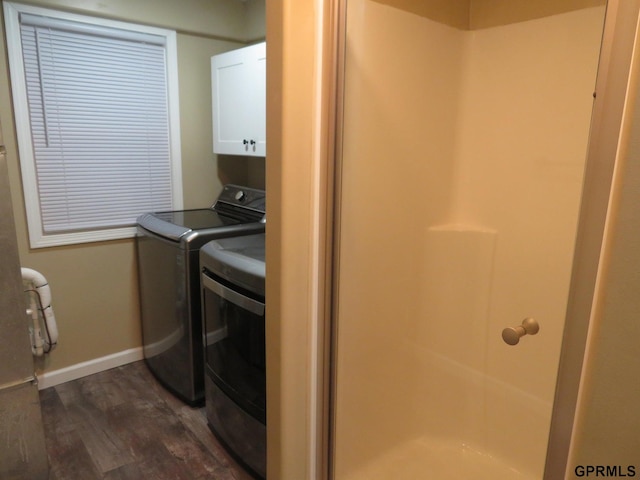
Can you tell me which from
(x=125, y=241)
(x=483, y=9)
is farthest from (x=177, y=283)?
(x=483, y=9)

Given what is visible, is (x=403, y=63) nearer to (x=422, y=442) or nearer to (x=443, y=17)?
(x=443, y=17)

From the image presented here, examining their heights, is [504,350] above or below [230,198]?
below

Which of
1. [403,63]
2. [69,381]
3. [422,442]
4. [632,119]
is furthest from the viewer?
[69,381]

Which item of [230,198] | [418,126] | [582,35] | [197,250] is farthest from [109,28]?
[582,35]

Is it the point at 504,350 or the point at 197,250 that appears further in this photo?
the point at 197,250

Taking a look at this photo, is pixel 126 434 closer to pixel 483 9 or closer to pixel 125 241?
pixel 125 241

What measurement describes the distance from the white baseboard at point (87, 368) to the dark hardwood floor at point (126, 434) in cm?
4

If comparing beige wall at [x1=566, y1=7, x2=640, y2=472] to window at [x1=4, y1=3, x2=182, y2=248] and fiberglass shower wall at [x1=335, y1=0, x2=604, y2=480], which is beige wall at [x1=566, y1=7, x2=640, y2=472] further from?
window at [x1=4, y1=3, x2=182, y2=248]

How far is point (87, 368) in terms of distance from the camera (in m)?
2.69

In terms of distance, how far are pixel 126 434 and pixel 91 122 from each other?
1765mm

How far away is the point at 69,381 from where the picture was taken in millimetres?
2633

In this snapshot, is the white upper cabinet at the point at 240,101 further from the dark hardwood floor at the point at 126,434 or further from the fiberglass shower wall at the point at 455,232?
the dark hardwood floor at the point at 126,434

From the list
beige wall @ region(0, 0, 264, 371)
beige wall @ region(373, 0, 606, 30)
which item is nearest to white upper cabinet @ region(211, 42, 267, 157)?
beige wall @ region(0, 0, 264, 371)

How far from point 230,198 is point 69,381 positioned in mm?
1536
